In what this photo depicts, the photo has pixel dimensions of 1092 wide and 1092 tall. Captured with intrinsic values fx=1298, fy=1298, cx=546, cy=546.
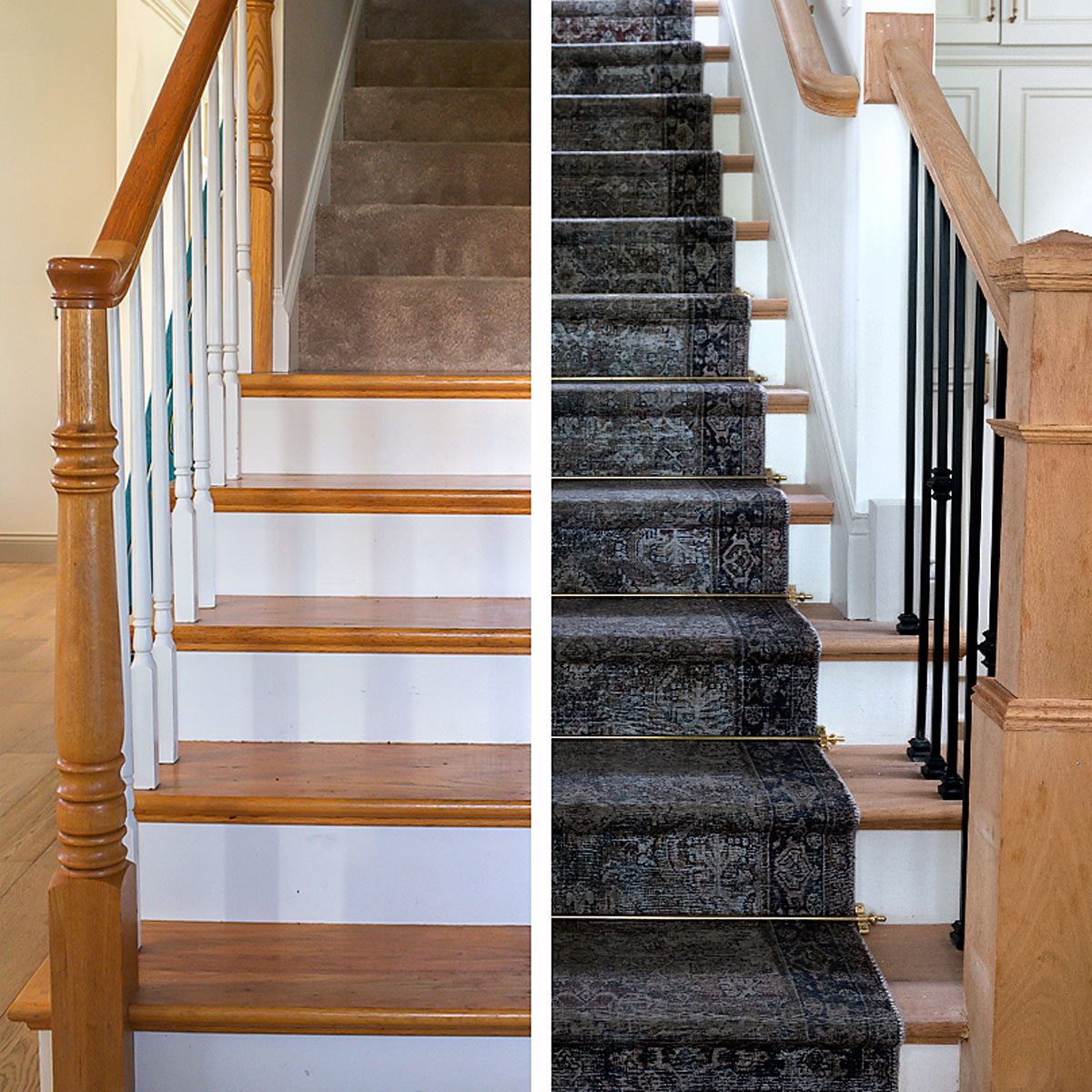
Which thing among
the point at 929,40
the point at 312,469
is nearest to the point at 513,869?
the point at 312,469

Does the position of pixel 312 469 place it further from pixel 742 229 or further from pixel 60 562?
pixel 742 229

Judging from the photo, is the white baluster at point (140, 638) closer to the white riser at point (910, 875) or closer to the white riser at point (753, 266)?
the white riser at point (910, 875)

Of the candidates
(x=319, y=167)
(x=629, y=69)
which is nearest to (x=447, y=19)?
(x=629, y=69)

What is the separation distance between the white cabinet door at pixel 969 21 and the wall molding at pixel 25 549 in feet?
15.6

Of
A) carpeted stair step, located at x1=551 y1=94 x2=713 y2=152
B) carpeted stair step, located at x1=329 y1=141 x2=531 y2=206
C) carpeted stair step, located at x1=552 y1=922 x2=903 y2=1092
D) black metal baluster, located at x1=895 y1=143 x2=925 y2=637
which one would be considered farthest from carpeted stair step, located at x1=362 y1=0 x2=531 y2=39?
carpeted stair step, located at x1=552 y1=922 x2=903 y2=1092

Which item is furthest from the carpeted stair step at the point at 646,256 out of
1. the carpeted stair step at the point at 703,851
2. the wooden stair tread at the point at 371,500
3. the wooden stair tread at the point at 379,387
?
the carpeted stair step at the point at 703,851

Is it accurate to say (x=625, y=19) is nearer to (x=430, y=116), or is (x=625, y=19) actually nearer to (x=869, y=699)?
(x=430, y=116)

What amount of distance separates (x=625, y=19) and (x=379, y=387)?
220cm

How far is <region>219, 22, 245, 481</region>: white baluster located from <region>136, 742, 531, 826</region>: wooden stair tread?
0.69 metres

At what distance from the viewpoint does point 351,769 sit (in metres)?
2.04

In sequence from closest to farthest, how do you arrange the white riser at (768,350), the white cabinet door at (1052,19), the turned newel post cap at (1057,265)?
the turned newel post cap at (1057,265) → the white riser at (768,350) → the white cabinet door at (1052,19)

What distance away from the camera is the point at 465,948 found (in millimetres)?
1885

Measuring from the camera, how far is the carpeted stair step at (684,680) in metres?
2.24

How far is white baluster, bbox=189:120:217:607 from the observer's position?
2275 mm
